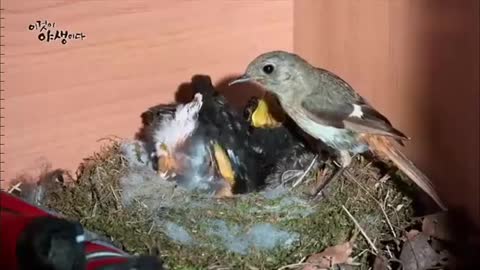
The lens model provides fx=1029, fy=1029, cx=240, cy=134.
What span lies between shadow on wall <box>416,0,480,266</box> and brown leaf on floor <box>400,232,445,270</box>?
81 millimetres

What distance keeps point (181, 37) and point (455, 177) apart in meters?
0.48

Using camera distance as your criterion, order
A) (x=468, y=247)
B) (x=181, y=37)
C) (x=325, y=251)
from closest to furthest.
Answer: (x=325, y=251), (x=468, y=247), (x=181, y=37)

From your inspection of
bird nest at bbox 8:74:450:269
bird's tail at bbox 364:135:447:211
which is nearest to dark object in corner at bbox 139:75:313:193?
bird nest at bbox 8:74:450:269

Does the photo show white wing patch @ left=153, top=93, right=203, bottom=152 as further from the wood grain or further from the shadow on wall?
the shadow on wall


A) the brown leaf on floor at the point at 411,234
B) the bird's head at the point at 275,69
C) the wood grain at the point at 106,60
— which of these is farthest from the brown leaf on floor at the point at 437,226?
the wood grain at the point at 106,60

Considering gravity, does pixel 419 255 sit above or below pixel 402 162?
below

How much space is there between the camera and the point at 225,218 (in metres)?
1.41

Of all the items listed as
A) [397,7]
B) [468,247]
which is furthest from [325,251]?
[397,7]

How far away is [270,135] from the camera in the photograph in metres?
1.59

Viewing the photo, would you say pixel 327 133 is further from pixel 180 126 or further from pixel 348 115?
pixel 180 126

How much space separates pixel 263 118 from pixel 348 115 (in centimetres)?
17

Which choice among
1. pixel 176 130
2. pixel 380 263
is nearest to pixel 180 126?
pixel 176 130

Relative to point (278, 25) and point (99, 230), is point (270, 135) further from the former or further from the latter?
point (99, 230)

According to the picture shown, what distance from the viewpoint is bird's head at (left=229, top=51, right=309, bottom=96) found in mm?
1510
